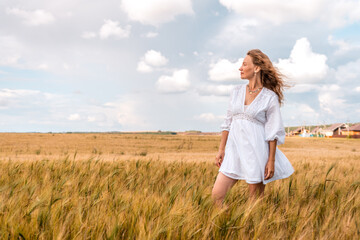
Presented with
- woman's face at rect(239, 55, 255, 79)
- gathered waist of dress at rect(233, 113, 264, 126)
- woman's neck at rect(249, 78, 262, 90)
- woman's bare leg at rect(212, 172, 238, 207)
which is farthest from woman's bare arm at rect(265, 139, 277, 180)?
woman's face at rect(239, 55, 255, 79)

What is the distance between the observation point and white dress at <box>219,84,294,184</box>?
9.33ft

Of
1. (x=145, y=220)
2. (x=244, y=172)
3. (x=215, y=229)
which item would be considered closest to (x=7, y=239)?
(x=145, y=220)

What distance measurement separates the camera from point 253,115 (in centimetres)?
291

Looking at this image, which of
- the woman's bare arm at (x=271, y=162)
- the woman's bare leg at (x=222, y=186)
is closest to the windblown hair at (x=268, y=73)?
the woman's bare arm at (x=271, y=162)

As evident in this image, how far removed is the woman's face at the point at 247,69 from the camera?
2939mm

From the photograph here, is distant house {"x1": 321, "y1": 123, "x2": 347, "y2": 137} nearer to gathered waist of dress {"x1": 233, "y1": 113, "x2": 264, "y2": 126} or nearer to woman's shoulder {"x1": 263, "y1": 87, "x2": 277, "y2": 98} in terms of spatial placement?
woman's shoulder {"x1": 263, "y1": 87, "x2": 277, "y2": 98}

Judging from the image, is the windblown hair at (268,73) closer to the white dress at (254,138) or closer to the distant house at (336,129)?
the white dress at (254,138)

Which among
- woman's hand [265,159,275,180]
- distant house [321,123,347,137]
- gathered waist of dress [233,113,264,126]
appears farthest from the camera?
distant house [321,123,347,137]

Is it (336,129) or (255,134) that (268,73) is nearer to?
(255,134)

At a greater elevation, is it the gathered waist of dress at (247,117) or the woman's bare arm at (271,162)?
the gathered waist of dress at (247,117)

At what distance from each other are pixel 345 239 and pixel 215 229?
88cm

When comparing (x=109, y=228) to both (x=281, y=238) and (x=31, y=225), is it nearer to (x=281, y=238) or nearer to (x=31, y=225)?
(x=31, y=225)

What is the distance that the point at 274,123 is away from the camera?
9.43 ft

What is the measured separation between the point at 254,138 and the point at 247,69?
647 millimetres
